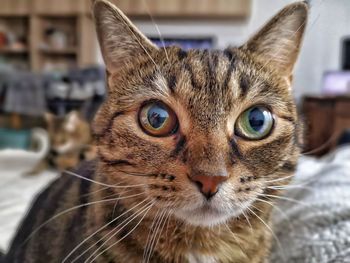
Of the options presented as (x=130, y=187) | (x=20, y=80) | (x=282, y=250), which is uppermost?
(x=20, y=80)

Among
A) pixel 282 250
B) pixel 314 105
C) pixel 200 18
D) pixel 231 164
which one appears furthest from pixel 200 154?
pixel 200 18

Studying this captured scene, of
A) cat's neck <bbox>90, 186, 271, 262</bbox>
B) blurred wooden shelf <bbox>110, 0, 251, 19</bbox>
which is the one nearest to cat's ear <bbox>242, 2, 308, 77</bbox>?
cat's neck <bbox>90, 186, 271, 262</bbox>

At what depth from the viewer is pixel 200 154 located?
18.8 inches

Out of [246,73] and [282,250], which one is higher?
[246,73]

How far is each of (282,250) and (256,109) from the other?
1.22ft

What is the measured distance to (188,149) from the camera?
49cm

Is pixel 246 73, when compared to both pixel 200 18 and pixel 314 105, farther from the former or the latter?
pixel 200 18

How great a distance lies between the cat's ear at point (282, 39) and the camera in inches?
23.2

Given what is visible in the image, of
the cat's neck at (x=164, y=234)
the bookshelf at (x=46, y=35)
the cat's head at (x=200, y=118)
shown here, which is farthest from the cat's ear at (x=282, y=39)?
the bookshelf at (x=46, y=35)

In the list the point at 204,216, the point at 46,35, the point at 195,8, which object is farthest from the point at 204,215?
the point at 46,35

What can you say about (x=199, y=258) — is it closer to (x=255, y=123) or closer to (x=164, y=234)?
(x=164, y=234)

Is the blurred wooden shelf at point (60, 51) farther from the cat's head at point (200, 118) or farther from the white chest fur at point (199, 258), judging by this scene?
the white chest fur at point (199, 258)

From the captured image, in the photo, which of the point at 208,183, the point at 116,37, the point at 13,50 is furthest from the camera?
the point at 13,50

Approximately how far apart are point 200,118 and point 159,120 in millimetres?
61
